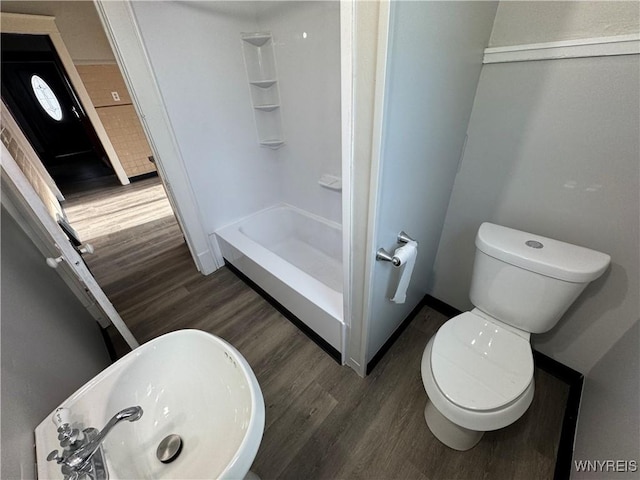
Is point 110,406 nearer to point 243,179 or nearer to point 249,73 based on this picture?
point 243,179

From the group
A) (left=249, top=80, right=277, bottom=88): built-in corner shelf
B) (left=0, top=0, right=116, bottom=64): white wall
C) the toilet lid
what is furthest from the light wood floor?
(left=0, top=0, right=116, bottom=64): white wall

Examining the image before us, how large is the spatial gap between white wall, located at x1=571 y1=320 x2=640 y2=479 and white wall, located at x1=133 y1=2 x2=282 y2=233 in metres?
2.35

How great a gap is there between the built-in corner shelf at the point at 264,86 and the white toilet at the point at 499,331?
1.73 m

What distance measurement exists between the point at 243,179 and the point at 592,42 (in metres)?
2.04

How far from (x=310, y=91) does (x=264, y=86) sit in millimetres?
446

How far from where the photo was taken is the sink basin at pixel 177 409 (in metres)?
0.59

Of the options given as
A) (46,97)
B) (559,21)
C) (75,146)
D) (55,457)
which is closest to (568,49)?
(559,21)

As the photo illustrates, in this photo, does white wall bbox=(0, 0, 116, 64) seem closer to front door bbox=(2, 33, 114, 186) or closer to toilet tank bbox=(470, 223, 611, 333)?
front door bbox=(2, 33, 114, 186)

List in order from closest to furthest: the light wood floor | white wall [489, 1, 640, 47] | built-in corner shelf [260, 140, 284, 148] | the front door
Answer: white wall [489, 1, 640, 47], the light wood floor, built-in corner shelf [260, 140, 284, 148], the front door

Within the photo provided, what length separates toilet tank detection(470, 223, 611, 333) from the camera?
0.90m

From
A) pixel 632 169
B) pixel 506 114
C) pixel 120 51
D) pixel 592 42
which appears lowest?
pixel 632 169

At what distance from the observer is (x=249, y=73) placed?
1.83 m

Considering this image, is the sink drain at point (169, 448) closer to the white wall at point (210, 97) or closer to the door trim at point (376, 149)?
the door trim at point (376, 149)

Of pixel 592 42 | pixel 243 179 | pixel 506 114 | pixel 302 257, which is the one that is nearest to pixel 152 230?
pixel 243 179
